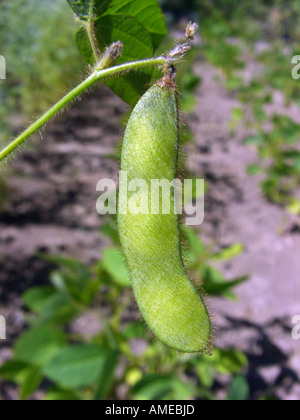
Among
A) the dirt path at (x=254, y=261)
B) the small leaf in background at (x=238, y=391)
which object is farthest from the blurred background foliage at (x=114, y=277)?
the dirt path at (x=254, y=261)

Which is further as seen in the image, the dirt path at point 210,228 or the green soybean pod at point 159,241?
the dirt path at point 210,228

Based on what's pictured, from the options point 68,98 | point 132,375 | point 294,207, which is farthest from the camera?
point 294,207

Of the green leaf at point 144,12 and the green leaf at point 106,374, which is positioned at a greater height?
the green leaf at point 144,12

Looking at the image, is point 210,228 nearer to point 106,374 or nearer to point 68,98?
point 106,374

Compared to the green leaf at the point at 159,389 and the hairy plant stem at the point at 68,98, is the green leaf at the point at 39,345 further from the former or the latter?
the hairy plant stem at the point at 68,98

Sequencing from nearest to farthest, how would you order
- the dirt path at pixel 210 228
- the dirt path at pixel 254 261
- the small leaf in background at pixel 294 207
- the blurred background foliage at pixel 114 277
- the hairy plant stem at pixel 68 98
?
the hairy plant stem at pixel 68 98, the blurred background foliage at pixel 114 277, the dirt path at pixel 254 261, the dirt path at pixel 210 228, the small leaf in background at pixel 294 207

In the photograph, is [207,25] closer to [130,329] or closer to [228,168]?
[228,168]

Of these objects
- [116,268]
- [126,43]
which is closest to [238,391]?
[116,268]
